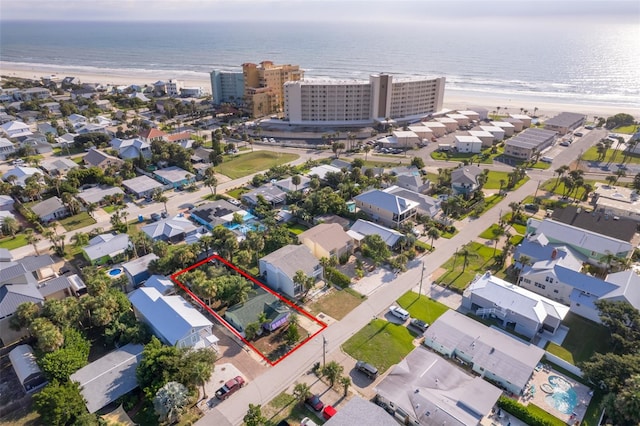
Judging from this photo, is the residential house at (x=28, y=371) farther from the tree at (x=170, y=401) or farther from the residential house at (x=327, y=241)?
the residential house at (x=327, y=241)

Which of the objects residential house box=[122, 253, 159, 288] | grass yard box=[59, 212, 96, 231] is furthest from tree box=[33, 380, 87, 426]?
grass yard box=[59, 212, 96, 231]

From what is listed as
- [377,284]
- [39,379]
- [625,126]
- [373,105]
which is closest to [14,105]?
[373,105]

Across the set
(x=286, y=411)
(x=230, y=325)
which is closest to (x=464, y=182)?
(x=230, y=325)

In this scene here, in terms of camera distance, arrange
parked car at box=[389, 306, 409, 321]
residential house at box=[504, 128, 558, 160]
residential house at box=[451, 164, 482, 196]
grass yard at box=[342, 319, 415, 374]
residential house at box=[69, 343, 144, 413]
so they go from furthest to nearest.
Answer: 1. residential house at box=[504, 128, 558, 160]
2. residential house at box=[451, 164, 482, 196]
3. parked car at box=[389, 306, 409, 321]
4. grass yard at box=[342, 319, 415, 374]
5. residential house at box=[69, 343, 144, 413]

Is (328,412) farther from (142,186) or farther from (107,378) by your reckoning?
(142,186)

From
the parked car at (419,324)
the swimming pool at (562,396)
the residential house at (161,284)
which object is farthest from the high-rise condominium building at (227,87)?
the swimming pool at (562,396)

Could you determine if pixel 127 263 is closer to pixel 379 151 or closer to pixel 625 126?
pixel 379 151

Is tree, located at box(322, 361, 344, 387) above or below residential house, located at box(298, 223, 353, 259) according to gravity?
below

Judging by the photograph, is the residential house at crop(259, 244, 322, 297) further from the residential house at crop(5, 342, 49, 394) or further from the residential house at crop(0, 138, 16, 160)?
the residential house at crop(0, 138, 16, 160)
